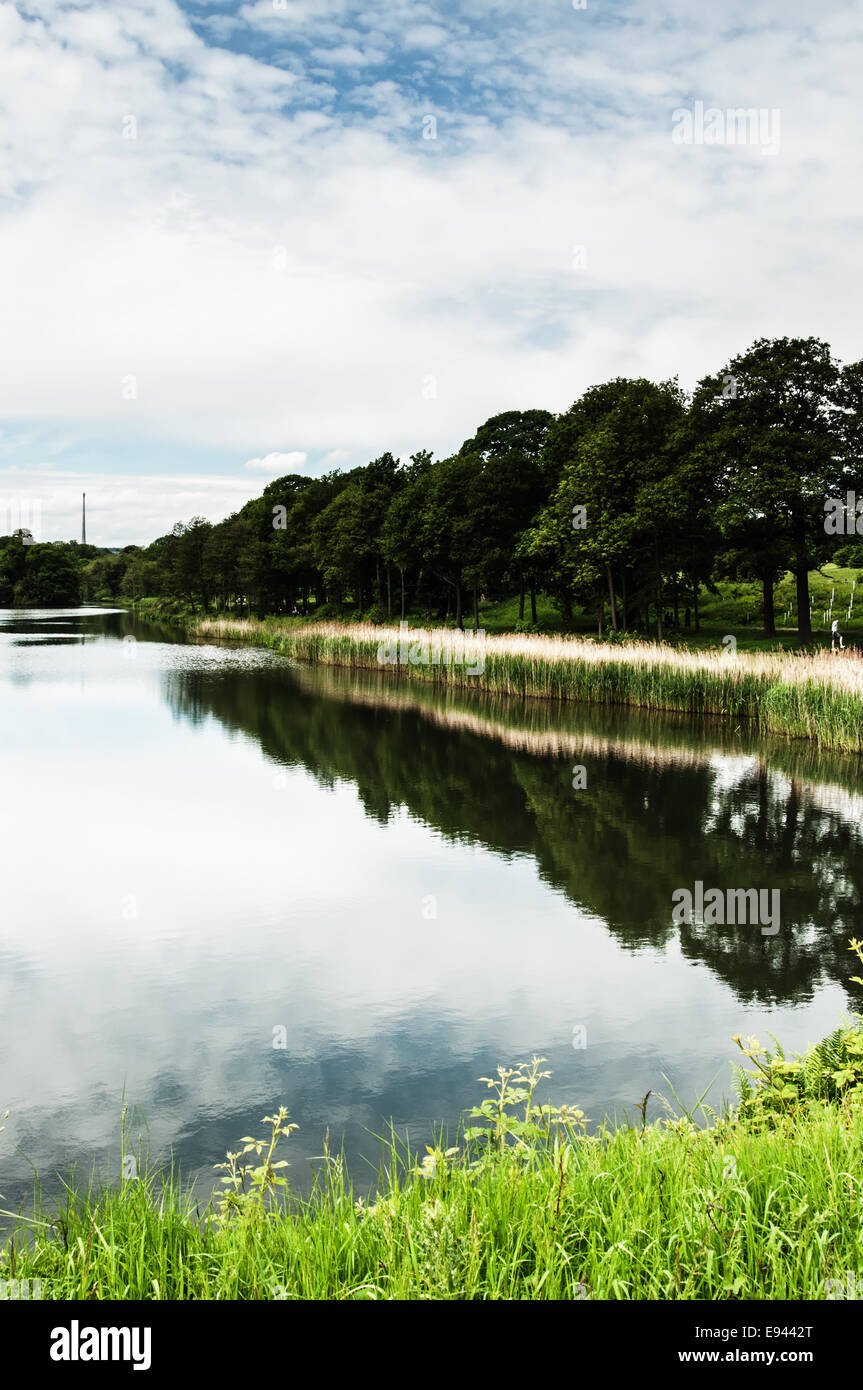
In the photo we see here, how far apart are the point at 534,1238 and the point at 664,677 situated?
23782 mm

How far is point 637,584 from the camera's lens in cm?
4453

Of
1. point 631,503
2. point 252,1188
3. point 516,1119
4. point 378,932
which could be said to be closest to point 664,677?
point 631,503

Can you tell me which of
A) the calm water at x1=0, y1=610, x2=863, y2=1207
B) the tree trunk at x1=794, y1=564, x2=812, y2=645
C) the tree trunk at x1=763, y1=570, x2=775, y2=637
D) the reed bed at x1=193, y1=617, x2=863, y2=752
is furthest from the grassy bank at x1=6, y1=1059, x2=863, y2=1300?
the tree trunk at x1=763, y1=570, x2=775, y2=637

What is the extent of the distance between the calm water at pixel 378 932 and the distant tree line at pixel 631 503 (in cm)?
1581

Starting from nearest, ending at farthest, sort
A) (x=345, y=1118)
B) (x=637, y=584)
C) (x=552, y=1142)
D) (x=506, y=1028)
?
(x=552, y=1142) → (x=345, y=1118) → (x=506, y=1028) → (x=637, y=584)

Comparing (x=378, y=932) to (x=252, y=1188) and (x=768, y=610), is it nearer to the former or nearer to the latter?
(x=252, y=1188)

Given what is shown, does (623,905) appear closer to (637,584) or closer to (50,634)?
(637,584)

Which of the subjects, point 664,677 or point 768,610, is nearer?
point 664,677

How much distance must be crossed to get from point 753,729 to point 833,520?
13056 millimetres

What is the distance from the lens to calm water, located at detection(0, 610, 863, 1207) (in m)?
6.55

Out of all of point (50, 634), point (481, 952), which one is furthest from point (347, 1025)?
point (50, 634)

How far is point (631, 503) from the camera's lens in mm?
38344
